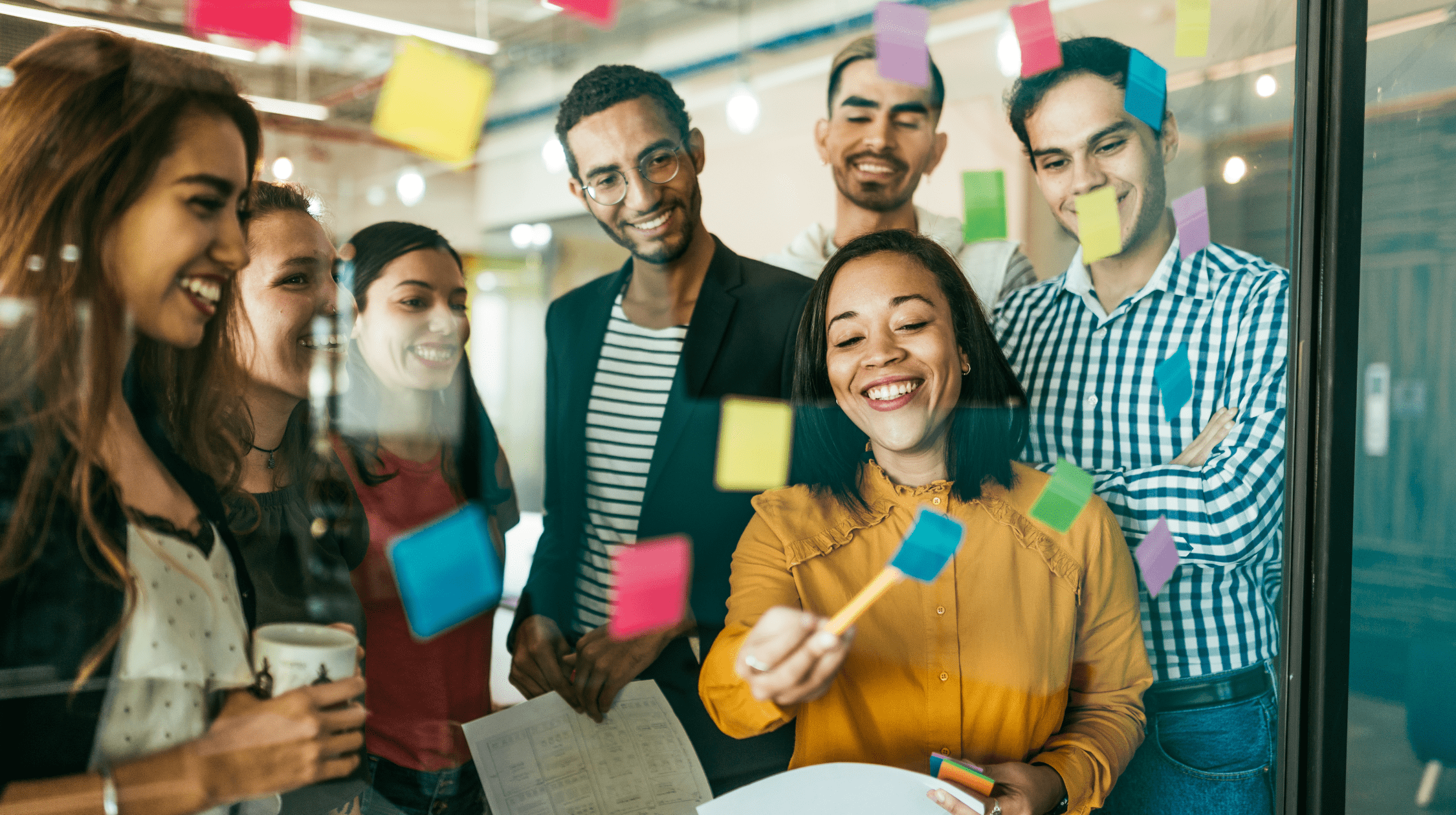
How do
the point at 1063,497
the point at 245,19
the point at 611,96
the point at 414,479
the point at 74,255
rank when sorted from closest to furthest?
the point at 74,255 → the point at 245,19 → the point at 414,479 → the point at 611,96 → the point at 1063,497

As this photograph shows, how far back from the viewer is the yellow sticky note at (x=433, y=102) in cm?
100

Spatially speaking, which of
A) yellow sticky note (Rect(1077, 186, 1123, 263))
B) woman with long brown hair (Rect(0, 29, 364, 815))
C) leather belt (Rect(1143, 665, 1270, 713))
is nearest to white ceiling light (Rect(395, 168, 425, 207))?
woman with long brown hair (Rect(0, 29, 364, 815))

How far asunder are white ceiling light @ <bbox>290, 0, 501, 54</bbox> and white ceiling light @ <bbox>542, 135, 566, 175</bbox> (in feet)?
0.39

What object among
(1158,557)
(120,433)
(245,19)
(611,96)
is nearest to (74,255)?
(120,433)

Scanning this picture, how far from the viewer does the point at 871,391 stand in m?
1.29

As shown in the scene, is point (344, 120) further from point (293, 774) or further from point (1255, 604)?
point (1255, 604)

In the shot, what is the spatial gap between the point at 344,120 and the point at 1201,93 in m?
1.44

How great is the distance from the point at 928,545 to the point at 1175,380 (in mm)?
597

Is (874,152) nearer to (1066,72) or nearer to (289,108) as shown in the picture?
(1066,72)

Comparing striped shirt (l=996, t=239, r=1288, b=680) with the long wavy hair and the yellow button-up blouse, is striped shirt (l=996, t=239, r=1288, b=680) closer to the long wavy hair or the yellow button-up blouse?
the yellow button-up blouse

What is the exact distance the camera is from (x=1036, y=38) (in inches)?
60.8

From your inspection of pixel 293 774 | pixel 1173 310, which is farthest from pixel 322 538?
pixel 1173 310

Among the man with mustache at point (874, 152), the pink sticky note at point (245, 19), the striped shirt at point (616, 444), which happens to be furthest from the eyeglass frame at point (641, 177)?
the pink sticky note at point (245, 19)

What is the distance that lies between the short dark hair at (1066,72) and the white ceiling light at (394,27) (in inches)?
34.9
